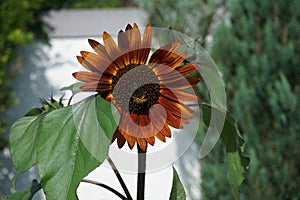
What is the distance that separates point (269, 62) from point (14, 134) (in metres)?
1.39

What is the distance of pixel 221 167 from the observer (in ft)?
6.66

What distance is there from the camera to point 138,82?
0.66 meters

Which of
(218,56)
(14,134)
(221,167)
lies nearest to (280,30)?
(218,56)

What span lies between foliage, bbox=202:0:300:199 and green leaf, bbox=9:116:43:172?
1.28m

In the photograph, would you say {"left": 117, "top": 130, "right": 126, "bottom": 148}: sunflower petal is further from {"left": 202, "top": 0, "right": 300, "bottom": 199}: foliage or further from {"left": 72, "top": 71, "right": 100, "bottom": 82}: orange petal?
{"left": 202, "top": 0, "right": 300, "bottom": 199}: foliage

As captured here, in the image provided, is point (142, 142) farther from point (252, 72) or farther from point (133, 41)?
point (252, 72)

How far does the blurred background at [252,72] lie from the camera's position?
6.40ft

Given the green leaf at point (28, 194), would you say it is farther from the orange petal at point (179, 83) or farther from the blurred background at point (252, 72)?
the blurred background at point (252, 72)

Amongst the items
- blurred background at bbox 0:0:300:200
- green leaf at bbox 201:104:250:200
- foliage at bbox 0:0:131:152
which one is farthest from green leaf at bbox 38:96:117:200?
foliage at bbox 0:0:131:152

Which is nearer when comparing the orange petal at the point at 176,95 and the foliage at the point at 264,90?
the orange petal at the point at 176,95

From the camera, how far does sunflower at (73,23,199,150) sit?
66 centimetres

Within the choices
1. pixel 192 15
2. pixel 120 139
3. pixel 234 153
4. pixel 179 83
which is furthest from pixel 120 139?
pixel 192 15

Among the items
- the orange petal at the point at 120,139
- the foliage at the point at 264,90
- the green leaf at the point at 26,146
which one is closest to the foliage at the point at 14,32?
the foliage at the point at 264,90

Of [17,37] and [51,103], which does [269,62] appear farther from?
[51,103]
